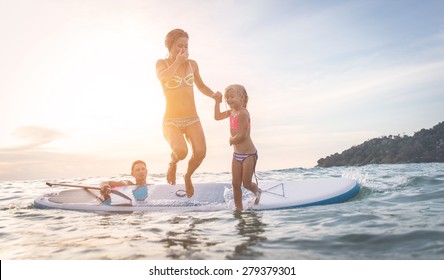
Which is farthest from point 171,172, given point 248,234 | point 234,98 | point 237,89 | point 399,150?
point 399,150

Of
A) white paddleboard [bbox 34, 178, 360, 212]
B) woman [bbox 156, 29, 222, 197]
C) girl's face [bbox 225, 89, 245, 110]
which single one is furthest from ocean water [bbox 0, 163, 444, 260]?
girl's face [bbox 225, 89, 245, 110]

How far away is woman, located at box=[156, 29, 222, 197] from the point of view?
6004 millimetres

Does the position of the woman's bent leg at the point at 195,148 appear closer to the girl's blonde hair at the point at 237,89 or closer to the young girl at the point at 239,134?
the young girl at the point at 239,134

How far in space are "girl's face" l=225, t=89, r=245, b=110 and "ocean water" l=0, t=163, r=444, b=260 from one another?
1.68m

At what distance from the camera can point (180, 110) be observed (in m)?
6.19

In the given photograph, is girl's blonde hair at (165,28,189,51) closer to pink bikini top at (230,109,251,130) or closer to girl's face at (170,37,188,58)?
girl's face at (170,37,188,58)

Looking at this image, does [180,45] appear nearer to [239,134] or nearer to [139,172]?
[239,134]

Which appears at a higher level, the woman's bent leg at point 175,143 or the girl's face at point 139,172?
the woman's bent leg at point 175,143

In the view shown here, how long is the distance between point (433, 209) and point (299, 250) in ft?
8.65

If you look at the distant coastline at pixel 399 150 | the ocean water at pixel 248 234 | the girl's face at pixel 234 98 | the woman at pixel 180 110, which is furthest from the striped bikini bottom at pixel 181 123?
the distant coastline at pixel 399 150

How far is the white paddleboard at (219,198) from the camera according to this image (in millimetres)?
6492

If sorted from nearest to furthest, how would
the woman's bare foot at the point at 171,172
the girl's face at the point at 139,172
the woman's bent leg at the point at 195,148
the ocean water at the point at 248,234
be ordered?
the ocean water at the point at 248,234 → the woman's bent leg at the point at 195,148 → the woman's bare foot at the point at 171,172 → the girl's face at the point at 139,172

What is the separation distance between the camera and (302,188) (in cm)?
736
